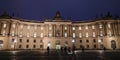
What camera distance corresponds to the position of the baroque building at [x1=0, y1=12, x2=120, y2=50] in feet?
262

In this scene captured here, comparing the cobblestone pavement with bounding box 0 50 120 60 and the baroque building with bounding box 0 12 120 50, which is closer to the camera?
the cobblestone pavement with bounding box 0 50 120 60

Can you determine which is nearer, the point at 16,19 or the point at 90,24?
the point at 16,19

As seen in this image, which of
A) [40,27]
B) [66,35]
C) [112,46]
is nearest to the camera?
[112,46]

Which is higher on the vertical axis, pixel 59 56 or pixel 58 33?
pixel 58 33

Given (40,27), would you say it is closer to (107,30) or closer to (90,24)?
(90,24)

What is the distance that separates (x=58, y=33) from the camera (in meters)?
87.4

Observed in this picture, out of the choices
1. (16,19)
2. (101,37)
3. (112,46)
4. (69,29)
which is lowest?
(112,46)

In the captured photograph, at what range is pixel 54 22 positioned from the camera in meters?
88.4

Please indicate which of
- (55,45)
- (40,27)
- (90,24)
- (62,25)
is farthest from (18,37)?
(90,24)

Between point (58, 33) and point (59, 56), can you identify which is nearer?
point (59, 56)

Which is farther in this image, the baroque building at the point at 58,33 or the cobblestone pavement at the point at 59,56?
the baroque building at the point at 58,33

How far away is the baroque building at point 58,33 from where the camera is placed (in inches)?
3147

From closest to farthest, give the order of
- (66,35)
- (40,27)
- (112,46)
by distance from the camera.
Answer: (112,46), (66,35), (40,27)

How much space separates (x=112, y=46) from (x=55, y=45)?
35.8 m
